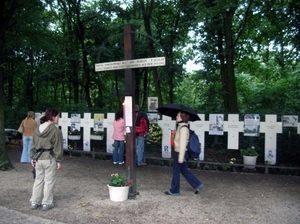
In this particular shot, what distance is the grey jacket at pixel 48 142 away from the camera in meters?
6.01

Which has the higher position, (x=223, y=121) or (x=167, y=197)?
(x=223, y=121)

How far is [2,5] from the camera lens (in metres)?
10.1

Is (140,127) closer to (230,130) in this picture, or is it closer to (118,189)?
(230,130)

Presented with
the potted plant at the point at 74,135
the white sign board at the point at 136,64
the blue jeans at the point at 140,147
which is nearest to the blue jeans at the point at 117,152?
the blue jeans at the point at 140,147

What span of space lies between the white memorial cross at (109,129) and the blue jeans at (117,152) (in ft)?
3.10

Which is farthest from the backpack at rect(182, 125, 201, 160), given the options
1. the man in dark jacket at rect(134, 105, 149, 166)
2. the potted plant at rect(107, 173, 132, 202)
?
the man in dark jacket at rect(134, 105, 149, 166)

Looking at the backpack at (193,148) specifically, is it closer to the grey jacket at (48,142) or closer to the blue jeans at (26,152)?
the grey jacket at (48,142)

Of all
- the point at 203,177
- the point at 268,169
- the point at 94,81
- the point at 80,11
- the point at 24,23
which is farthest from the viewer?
the point at 94,81

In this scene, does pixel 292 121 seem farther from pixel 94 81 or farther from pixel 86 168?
pixel 94 81

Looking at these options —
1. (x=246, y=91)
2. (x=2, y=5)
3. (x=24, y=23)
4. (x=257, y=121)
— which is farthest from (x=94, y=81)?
(x=257, y=121)

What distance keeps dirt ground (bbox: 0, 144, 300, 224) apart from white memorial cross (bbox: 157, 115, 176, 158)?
1.22m

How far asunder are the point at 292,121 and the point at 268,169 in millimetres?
1495

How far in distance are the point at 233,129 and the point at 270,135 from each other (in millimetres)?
1012

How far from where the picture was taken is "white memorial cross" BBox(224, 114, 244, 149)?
1001cm
